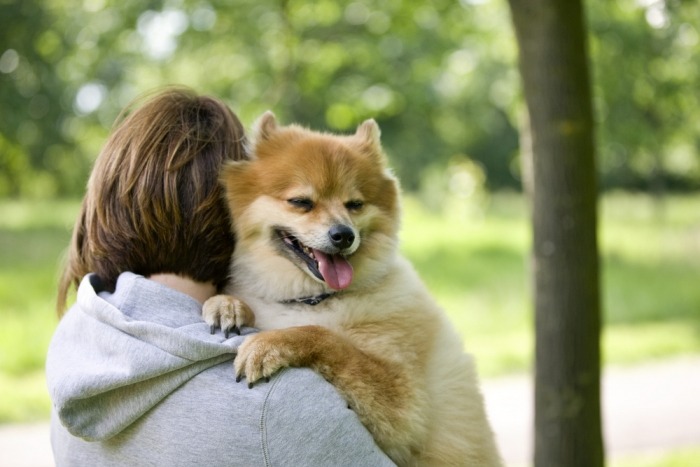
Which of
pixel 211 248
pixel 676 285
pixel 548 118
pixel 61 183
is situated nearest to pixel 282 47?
pixel 548 118

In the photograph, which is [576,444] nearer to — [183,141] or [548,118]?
[548,118]

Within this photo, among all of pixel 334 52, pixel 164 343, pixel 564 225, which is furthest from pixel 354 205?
pixel 334 52

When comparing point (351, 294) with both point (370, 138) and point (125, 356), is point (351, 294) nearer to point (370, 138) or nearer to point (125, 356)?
point (370, 138)

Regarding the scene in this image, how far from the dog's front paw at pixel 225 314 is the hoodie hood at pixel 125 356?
133mm

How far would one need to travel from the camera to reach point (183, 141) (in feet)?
6.75

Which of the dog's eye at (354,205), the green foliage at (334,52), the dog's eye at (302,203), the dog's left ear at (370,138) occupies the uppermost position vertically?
the green foliage at (334,52)

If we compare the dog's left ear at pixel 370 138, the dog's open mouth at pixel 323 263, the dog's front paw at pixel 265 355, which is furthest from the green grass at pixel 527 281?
the dog's front paw at pixel 265 355

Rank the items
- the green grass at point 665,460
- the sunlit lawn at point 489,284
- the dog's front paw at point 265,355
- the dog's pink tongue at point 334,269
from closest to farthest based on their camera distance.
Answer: the dog's front paw at point 265,355
the dog's pink tongue at point 334,269
the green grass at point 665,460
the sunlit lawn at point 489,284

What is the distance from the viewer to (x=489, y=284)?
36.4ft

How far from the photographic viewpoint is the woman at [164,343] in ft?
5.33

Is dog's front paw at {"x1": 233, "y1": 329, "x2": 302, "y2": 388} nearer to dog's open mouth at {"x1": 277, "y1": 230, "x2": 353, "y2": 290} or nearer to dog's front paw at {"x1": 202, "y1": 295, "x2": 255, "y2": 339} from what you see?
dog's front paw at {"x1": 202, "y1": 295, "x2": 255, "y2": 339}

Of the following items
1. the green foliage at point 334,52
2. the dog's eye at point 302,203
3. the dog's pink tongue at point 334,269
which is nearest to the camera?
the dog's pink tongue at point 334,269

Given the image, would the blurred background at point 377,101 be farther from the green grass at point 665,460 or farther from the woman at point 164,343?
the woman at point 164,343

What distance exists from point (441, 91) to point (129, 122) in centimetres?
1475
